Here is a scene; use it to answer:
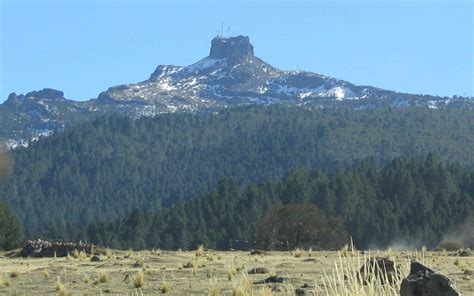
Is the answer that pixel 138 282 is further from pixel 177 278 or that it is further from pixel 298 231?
pixel 298 231

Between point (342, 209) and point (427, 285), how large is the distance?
11990cm

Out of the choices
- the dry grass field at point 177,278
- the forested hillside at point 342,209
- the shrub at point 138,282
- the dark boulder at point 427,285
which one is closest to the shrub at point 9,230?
the forested hillside at point 342,209

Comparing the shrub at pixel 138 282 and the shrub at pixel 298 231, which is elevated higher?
the shrub at pixel 138 282

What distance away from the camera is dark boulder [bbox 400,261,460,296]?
9.04 metres

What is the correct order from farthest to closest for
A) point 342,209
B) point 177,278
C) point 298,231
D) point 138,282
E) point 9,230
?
→ point 342,209, point 9,230, point 298,231, point 177,278, point 138,282

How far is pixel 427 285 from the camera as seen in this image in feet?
29.8

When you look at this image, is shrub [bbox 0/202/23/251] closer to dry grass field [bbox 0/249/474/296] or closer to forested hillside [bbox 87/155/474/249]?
forested hillside [bbox 87/155/474/249]

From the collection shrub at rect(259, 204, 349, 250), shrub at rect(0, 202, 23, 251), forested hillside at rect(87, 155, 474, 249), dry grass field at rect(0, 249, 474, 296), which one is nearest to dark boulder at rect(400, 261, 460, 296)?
dry grass field at rect(0, 249, 474, 296)

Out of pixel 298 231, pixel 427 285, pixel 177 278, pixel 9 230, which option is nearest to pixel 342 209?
pixel 9 230

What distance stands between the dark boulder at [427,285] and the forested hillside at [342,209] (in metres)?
101

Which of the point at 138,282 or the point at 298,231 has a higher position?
the point at 138,282

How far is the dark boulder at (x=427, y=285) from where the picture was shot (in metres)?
9.04

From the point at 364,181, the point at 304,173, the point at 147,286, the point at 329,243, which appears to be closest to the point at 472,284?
the point at 147,286

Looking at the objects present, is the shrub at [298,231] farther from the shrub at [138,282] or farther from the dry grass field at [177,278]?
the shrub at [138,282]
